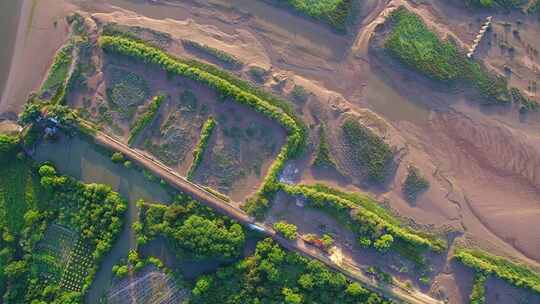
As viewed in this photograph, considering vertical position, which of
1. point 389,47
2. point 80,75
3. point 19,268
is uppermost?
point 389,47

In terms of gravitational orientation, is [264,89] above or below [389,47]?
below

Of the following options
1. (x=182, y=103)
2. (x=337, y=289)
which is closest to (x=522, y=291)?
(x=337, y=289)

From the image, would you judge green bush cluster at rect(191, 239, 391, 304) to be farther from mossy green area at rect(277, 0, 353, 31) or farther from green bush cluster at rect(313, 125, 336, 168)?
mossy green area at rect(277, 0, 353, 31)

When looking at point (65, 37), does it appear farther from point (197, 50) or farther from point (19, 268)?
point (19, 268)

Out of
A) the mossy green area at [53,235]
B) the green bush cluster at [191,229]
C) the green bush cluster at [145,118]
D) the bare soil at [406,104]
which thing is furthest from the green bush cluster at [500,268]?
the mossy green area at [53,235]

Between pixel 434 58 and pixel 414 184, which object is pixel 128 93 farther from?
pixel 434 58

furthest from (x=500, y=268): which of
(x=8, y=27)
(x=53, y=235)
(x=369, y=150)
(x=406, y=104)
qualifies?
(x=8, y=27)
